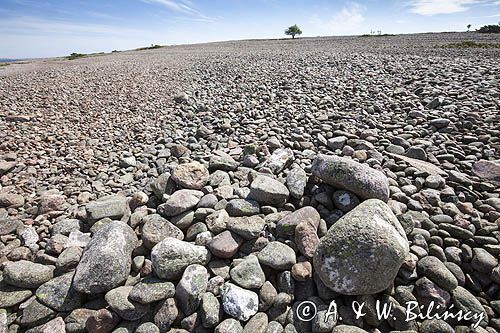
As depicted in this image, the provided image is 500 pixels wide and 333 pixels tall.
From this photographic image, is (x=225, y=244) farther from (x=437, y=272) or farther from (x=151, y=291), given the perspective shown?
(x=437, y=272)

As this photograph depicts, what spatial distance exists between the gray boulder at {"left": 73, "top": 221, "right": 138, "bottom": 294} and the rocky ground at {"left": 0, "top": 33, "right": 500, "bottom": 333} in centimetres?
2

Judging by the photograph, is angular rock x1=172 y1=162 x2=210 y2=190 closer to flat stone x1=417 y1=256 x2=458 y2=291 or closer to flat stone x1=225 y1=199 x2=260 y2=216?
flat stone x1=225 y1=199 x2=260 y2=216

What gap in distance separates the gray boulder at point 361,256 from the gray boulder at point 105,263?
2.14 m

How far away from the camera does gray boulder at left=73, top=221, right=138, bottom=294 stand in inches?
110

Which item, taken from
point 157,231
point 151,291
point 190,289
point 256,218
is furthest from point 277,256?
point 157,231

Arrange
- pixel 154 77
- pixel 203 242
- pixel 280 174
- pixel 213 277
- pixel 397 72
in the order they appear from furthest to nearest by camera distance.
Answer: pixel 154 77
pixel 397 72
pixel 280 174
pixel 203 242
pixel 213 277

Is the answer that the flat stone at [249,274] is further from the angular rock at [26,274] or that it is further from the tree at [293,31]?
the tree at [293,31]

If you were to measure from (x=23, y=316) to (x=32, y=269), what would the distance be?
0.50 meters

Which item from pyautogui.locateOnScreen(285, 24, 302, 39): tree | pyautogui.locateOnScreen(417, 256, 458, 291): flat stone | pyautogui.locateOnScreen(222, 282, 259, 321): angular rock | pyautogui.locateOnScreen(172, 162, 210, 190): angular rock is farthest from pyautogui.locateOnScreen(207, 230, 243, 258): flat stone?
pyautogui.locateOnScreen(285, 24, 302, 39): tree

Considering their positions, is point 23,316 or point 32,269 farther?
point 32,269

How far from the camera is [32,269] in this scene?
301cm

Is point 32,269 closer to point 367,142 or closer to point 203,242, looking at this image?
point 203,242

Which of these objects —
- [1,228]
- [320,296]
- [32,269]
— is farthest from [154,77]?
[320,296]

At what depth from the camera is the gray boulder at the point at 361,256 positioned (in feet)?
8.36
